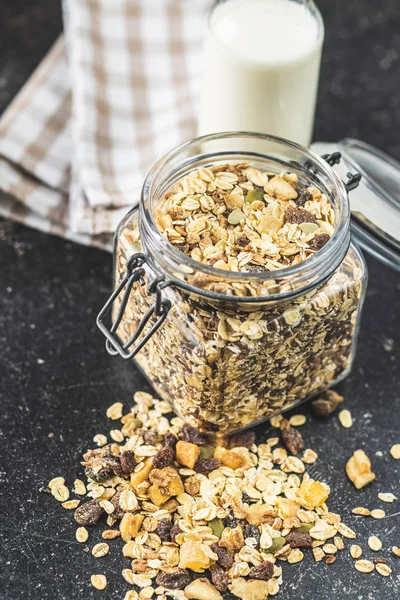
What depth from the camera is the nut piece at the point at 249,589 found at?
108 centimetres

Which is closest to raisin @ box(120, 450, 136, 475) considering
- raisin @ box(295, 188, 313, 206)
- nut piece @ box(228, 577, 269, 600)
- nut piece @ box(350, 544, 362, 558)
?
nut piece @ box(228, 577, 269, 600)

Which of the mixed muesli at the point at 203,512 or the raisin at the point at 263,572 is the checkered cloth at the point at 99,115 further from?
the raisin at the point at 263,572

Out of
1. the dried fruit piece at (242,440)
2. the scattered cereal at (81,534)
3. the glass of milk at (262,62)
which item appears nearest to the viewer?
the scattered cereal at (81,534)

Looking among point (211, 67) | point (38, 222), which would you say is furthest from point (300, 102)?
point (38, 222)

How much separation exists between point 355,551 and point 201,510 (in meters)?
0.21

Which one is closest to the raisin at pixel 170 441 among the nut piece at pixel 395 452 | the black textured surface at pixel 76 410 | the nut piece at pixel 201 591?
the black textured surface at pixel 76 410

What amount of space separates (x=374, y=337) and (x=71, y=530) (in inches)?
22.7

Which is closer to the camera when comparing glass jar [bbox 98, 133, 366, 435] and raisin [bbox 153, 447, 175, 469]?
glass jar [bbox 98, 133, 366, 435]

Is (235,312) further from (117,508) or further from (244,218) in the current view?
(117,508)

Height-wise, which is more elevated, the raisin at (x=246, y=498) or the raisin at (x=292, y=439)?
the raisin at (x=292, y=439)

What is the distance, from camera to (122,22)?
5.43 ft

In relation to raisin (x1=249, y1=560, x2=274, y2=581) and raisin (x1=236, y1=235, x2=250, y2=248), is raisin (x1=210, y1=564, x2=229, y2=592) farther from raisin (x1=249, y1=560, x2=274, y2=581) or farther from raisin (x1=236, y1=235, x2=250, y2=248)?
raisin (x1=236, y1=235, x2=250, y2=248)

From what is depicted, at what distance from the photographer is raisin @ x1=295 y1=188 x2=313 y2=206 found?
3.93ft

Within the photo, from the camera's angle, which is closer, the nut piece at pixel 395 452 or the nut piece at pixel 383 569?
the nut piece at pixel 383 569
